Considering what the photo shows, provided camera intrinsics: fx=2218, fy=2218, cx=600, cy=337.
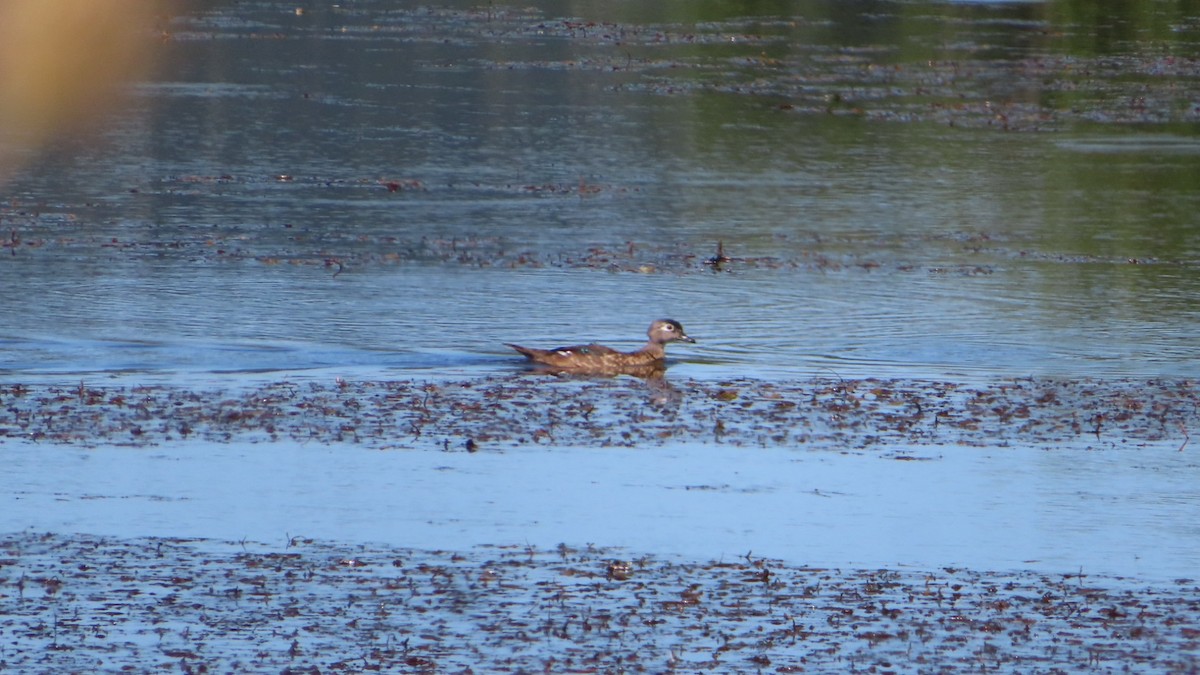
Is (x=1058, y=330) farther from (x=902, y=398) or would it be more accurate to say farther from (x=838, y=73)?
(x=838, y=73)

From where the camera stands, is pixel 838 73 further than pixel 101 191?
Yes

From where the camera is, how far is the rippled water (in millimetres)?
11742

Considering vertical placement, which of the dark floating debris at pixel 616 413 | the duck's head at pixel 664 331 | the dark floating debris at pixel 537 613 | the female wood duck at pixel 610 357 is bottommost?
the dark floating debris at pixel 537 613

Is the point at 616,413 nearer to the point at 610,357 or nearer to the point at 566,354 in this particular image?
the point at 566,354

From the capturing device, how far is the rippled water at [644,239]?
1174cm

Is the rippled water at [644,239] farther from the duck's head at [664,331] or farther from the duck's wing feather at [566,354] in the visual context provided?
the duck's head at [664,331]

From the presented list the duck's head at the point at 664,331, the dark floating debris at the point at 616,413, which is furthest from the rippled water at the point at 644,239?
the dark floating debris at the point at 616,413

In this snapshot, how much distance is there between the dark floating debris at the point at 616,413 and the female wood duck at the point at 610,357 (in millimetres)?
267

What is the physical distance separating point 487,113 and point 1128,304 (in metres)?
12.4

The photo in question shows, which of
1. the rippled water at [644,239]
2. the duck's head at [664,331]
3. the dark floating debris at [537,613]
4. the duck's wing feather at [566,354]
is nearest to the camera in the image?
the dark floating debris at [537,613]

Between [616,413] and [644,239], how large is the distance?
22.1 ft

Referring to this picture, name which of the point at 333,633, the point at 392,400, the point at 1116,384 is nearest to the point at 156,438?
the point at 392,400

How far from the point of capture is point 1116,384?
14484 millimetres

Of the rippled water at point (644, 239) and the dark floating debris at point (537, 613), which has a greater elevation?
the rippled water at point (644, 239)
